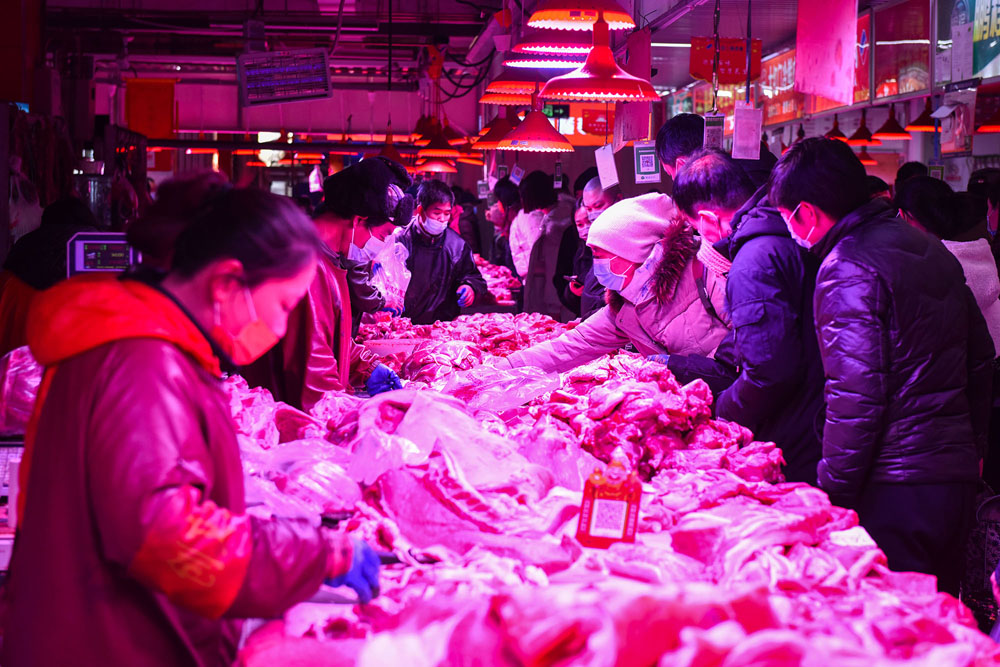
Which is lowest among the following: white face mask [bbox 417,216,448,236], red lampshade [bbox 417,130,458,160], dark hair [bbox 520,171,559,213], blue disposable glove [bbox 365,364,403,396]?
blue disposable glove [bbox 365,364,403,396]

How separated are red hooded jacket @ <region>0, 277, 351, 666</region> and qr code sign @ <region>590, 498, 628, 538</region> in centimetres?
81

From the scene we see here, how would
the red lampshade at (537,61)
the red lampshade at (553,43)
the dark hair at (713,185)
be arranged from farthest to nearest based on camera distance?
1. the red lampshade at (537,61)
2. the red lampshade at (553,43)
3. the dark hair at (713,185)

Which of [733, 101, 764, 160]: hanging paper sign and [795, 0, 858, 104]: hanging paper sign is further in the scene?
[733, 101, 764, 160]: hanging paper sign

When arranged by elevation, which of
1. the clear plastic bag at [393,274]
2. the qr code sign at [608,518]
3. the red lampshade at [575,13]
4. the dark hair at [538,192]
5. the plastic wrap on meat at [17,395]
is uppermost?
the red lampshade at [575,13]

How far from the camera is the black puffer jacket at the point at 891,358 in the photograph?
10.6 feet

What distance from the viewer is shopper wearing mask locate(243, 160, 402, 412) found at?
13.4 feet

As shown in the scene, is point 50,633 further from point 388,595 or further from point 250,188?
point 250,188

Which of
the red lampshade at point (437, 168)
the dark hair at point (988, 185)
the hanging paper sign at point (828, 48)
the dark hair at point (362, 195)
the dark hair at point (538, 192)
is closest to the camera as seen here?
the hanging paper sign at point (828, 48)

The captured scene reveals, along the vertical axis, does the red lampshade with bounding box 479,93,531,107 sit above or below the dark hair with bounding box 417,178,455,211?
above

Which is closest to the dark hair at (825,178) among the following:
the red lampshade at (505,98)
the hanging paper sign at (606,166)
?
the hanging paper sign at (606,166)

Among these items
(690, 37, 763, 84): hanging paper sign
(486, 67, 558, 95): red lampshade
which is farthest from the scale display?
(486, 67, 558, 95): red lampshade

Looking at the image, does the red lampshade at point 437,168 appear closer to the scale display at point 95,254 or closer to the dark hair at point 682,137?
the dark hair at point 682,137

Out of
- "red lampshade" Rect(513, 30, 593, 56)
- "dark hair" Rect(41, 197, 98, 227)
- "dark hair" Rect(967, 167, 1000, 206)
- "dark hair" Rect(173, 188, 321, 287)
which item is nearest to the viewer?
"dark hair" Rect(173, 188, 321, 287)

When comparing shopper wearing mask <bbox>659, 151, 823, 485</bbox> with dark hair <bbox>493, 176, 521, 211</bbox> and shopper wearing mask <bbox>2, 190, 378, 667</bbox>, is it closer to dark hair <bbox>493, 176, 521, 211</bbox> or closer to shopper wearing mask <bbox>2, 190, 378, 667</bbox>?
shopper wearing mask <bbox>2, 190, 378, 667</bbox>
